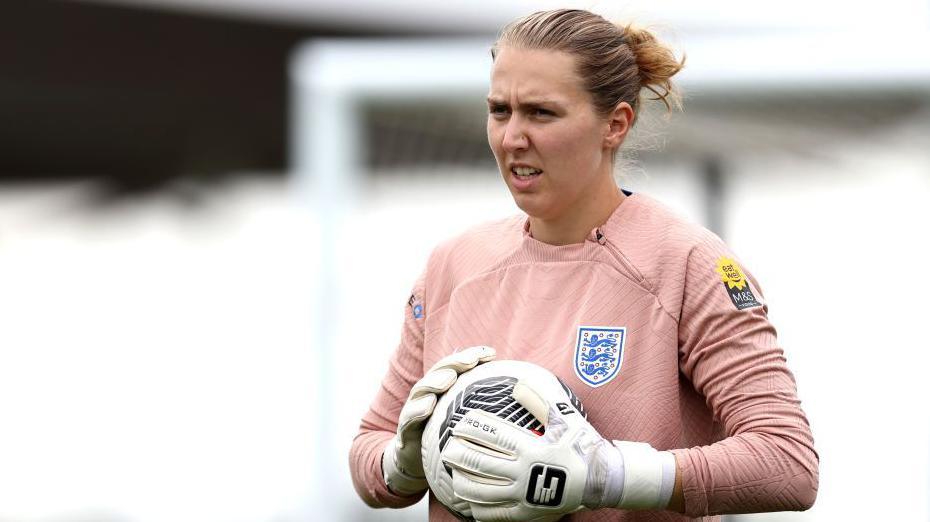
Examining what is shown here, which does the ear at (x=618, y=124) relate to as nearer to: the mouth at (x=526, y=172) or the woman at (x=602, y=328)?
the woman at (x=602, y=328)

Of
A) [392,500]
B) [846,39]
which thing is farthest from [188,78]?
[392,500]

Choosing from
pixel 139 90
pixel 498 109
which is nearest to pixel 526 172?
pixel 498 109

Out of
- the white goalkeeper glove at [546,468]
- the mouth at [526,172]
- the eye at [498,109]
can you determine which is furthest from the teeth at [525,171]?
the white goalkeeper glove at [546,468]

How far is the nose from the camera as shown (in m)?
2.37

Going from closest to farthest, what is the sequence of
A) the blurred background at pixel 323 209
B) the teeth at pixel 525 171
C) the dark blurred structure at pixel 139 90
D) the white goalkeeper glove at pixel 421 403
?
the white goalkeeper glove at pixel 421 403 → the teeth at pixel 525 171 → the blurred background at pixel 323 209 → the dark blurred structure at pixel 139 90

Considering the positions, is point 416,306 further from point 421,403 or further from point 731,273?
point 731,273

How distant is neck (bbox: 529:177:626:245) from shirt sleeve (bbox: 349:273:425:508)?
309 millimetres

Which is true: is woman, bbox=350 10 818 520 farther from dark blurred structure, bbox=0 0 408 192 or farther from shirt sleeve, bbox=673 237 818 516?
dark blurred structure, bbox=0 0 408 192

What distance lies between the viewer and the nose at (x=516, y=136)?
2.37 meters

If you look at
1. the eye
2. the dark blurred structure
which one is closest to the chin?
the eye

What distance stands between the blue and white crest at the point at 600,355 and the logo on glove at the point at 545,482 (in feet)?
0.72

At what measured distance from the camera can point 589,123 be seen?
2398 millimetres

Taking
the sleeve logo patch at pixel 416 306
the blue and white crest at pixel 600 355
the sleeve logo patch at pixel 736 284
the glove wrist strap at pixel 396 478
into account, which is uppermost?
the sleeve logo patch at pixel 736 284

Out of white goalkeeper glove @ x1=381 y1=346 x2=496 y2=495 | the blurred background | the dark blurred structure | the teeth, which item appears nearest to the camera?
white goalkeeper glove @ x1=381 y1=346 x2=496 y2=495
